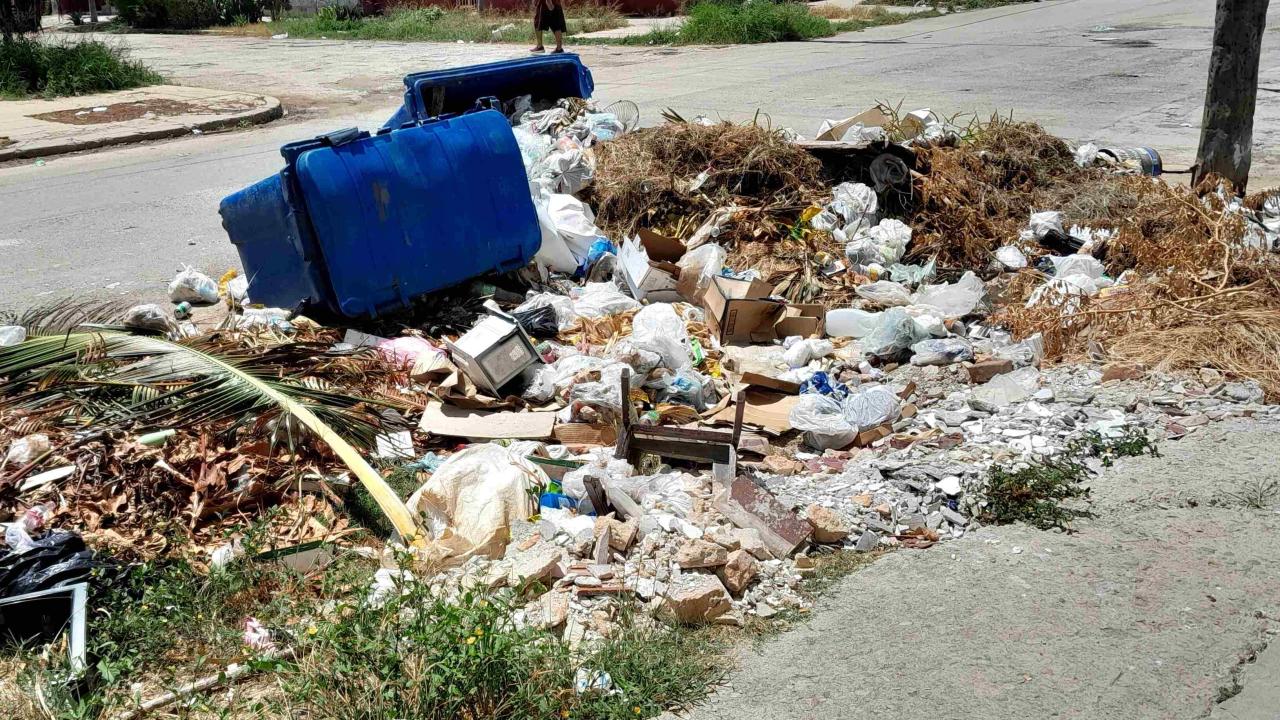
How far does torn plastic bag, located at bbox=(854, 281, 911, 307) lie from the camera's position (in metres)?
6.39

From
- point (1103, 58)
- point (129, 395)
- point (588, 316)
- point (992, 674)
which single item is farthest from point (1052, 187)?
point (1103, 58)

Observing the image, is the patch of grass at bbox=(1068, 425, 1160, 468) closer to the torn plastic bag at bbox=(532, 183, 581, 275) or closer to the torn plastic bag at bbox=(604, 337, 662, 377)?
the torn plastic bag at bbox=(604, 337, 662, 377)

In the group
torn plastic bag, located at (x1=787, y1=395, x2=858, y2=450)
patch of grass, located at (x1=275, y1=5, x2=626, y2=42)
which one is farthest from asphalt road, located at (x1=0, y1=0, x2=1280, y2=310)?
torn plastic bag, located at (x1=787, y1=395, x2=858, y2=450)

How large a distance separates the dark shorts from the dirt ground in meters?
16.0

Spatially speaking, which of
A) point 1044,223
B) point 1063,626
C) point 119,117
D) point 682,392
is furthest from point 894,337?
point 119,117

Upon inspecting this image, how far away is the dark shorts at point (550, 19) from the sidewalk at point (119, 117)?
543 centimetres

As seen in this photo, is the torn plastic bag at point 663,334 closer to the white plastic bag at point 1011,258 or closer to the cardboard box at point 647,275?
the cardboard box at point 647,275

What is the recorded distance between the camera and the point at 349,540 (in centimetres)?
395

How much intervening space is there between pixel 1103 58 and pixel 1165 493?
49.9 feet

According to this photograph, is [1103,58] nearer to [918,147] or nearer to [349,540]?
[918,147]

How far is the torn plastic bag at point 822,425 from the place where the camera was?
15.5ft

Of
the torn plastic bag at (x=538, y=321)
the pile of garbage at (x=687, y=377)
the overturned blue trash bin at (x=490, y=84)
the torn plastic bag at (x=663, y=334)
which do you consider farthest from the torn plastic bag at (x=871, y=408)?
the overturned blue trash bin at (x=490, y=84)

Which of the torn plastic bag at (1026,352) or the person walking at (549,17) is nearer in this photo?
the torn plastic bag at (1026,352)

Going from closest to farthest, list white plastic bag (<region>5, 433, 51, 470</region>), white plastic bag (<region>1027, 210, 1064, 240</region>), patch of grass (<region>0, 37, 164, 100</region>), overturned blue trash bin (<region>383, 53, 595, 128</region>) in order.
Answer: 1. white plastic bag (<region>5, 433, 51, 470</region>)
2. white plastic bag (<region>1027, 210, 1064, 240</region>)
3. overturned blue trash bin (<region>383, 53, 595, 128</region>)
4. patch of grass (<region>0, 37, 164, 100</region>)
